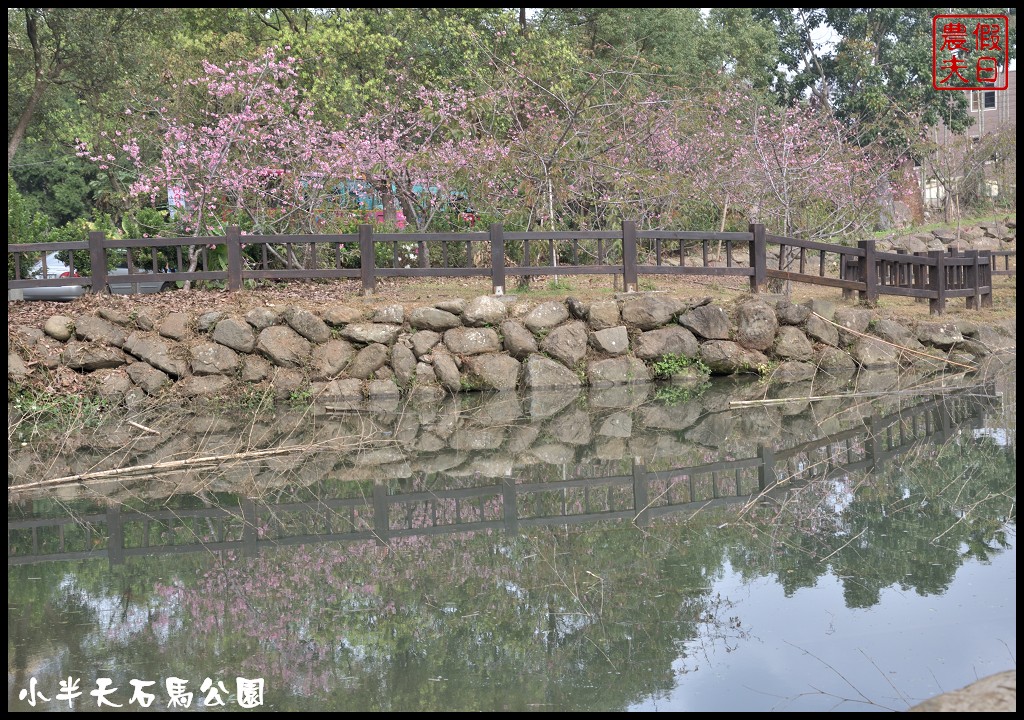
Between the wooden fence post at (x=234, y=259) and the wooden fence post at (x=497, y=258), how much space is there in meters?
3.12

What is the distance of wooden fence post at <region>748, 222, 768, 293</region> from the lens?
13.8m

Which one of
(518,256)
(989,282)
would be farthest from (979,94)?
(518,256)

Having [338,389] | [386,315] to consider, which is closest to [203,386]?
[338,389]

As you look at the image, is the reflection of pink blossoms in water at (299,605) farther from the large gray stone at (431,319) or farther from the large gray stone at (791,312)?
the large gray stone at (791,312)

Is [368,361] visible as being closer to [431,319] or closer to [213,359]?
[431,319]

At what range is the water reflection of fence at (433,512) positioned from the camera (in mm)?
6852

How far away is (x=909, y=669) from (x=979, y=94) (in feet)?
116

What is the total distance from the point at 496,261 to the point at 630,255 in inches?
67.1

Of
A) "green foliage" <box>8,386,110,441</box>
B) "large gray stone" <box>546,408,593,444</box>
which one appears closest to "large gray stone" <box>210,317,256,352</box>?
"green foliage" <box>8,386,110,441</box>

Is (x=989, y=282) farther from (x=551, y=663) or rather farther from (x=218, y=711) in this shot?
(x=218, y=711)

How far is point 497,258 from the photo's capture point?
1343cm

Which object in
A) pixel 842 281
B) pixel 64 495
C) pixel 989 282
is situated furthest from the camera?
pixel 989 282

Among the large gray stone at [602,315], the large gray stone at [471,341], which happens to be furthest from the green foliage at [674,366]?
the large gray stone at [471,341]

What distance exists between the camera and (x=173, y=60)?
18859 millimetres
